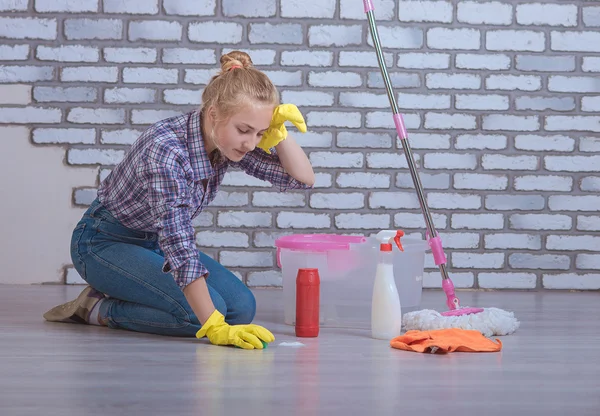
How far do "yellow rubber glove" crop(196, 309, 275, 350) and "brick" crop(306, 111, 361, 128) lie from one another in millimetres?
1427

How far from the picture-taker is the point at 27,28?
3.13 metres

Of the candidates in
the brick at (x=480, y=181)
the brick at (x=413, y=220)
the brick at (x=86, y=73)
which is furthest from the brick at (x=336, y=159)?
the brick at (x=86, y=73)

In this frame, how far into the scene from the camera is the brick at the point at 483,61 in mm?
3250

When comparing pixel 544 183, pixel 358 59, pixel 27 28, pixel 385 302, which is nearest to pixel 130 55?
pixel 27 28

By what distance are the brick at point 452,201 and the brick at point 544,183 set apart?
187 mm

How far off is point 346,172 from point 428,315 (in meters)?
1.14

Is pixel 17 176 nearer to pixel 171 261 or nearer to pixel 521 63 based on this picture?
pixel 171 261

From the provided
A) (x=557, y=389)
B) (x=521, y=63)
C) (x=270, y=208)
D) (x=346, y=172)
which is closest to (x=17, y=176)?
(x=270, y=208)

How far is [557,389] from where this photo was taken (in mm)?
1550

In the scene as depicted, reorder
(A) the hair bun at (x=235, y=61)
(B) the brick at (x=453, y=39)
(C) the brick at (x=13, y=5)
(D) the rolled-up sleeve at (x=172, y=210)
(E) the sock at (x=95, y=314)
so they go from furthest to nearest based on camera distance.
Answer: (B) the brick at (x=453, y=39)
(C) the brick at (x=13, y=5)
(E) the sock at (x=95, y=314)
(A) the hair bun at (x=235, y=61)
(D) the rolled-up sleeve at (x=172, y=210)

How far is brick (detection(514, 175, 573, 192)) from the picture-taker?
3283mm

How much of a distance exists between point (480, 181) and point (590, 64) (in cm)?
67

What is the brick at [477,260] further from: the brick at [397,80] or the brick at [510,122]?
the brick at [397,80]

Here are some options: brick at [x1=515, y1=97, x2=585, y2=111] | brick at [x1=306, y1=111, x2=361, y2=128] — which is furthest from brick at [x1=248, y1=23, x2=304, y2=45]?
brick at [x1=515, y1=97, x2=585, y2=111]
